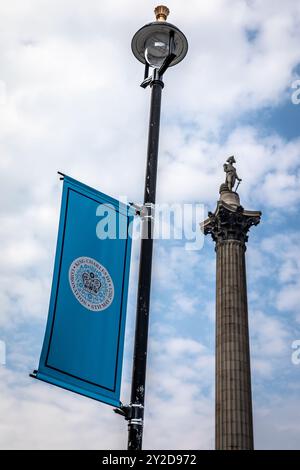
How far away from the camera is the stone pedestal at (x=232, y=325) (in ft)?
86.3

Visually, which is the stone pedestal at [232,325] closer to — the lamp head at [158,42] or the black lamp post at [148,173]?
the black lamp post at [148,173]

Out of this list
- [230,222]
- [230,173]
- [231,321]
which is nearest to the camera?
A: [231,321]

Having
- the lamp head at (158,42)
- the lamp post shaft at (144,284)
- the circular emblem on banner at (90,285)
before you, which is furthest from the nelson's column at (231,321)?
the lamp head at (158,42)

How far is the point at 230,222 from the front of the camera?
31.5 metres

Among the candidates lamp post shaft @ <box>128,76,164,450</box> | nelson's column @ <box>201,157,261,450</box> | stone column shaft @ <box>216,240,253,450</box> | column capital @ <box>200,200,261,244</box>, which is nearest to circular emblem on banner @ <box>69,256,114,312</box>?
lamp post shaft @ <box>128,76,164,450</box>

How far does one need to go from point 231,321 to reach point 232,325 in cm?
22

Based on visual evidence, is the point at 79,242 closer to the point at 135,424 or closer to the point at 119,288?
the point at 119,288

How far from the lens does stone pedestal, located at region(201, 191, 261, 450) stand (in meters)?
26.3

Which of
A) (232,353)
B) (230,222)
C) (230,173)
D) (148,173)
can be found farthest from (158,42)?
(230,173)

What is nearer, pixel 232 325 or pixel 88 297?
pixel 88 297

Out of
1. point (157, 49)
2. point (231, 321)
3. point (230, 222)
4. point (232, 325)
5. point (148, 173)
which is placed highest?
point (230, 222)

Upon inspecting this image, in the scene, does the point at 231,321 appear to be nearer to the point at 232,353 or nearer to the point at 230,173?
the point at 232,353

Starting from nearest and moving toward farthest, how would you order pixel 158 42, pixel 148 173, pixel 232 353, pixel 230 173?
pixel 148 173 → pixel 158 42 → pixel 232 353 → pixel 230 173
